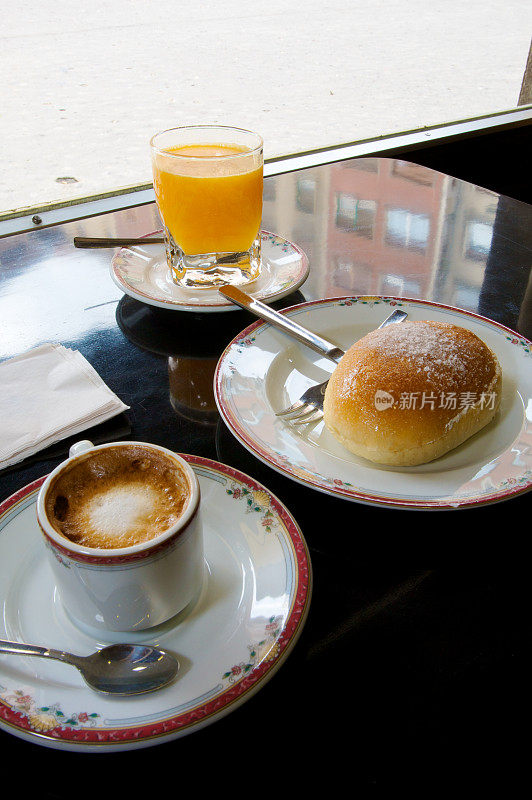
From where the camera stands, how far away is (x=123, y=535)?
415 mm

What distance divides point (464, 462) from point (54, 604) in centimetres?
37

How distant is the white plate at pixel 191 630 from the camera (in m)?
0.36

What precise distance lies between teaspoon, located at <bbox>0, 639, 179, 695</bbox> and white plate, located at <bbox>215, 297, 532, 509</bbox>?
19 cm

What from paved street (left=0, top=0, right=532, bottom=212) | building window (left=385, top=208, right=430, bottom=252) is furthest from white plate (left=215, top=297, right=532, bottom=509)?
paved street (left=0, top=0, right=532, bottom=212)

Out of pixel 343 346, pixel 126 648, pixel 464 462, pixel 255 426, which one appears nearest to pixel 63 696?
pixel 126 648

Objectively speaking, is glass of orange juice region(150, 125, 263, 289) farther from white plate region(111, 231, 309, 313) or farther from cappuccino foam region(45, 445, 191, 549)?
cappuccino foam region(45, 445, 191, 549)

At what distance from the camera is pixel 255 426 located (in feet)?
1.96

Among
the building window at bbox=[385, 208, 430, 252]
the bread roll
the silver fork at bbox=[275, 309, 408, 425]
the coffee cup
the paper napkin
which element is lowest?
the building window at bbox=[385, 208, 430, 252]

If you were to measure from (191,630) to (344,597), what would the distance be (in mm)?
124

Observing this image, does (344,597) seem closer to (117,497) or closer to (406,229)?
(117,497)

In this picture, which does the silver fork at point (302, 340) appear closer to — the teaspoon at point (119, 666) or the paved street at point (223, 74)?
the teaspoon at point (119, 666)

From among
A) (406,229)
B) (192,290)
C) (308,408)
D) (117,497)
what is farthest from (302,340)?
(406,229)

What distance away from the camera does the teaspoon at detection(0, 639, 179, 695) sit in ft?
1.25

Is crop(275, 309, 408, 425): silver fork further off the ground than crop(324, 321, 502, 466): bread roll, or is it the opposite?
crop(324, 321, 502, 466): bread roll
